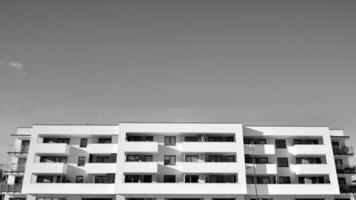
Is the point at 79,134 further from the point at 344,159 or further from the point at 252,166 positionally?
the point at 344,159

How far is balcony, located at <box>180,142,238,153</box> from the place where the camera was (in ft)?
140

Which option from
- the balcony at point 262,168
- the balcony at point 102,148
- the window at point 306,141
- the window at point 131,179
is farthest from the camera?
the window at point 306,141

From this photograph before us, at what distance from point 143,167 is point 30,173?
16272mm

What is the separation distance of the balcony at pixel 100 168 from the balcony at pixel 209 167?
1031 cm

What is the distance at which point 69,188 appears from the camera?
133 ft

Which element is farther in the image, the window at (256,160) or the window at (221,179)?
the window at (256,160)

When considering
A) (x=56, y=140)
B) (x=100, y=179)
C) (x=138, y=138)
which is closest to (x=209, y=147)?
(x=138, y=138)

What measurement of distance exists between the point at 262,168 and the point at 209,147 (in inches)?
331

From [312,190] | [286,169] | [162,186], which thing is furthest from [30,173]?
[312,190]

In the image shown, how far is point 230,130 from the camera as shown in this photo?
4438cm

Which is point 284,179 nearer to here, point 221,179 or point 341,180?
point 221,179

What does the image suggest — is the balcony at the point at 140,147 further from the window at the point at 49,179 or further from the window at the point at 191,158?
the window at the point at 49,179

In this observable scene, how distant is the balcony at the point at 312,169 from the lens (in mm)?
42531

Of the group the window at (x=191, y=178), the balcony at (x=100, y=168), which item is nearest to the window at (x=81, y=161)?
the balcony at (x=100, y=168)
